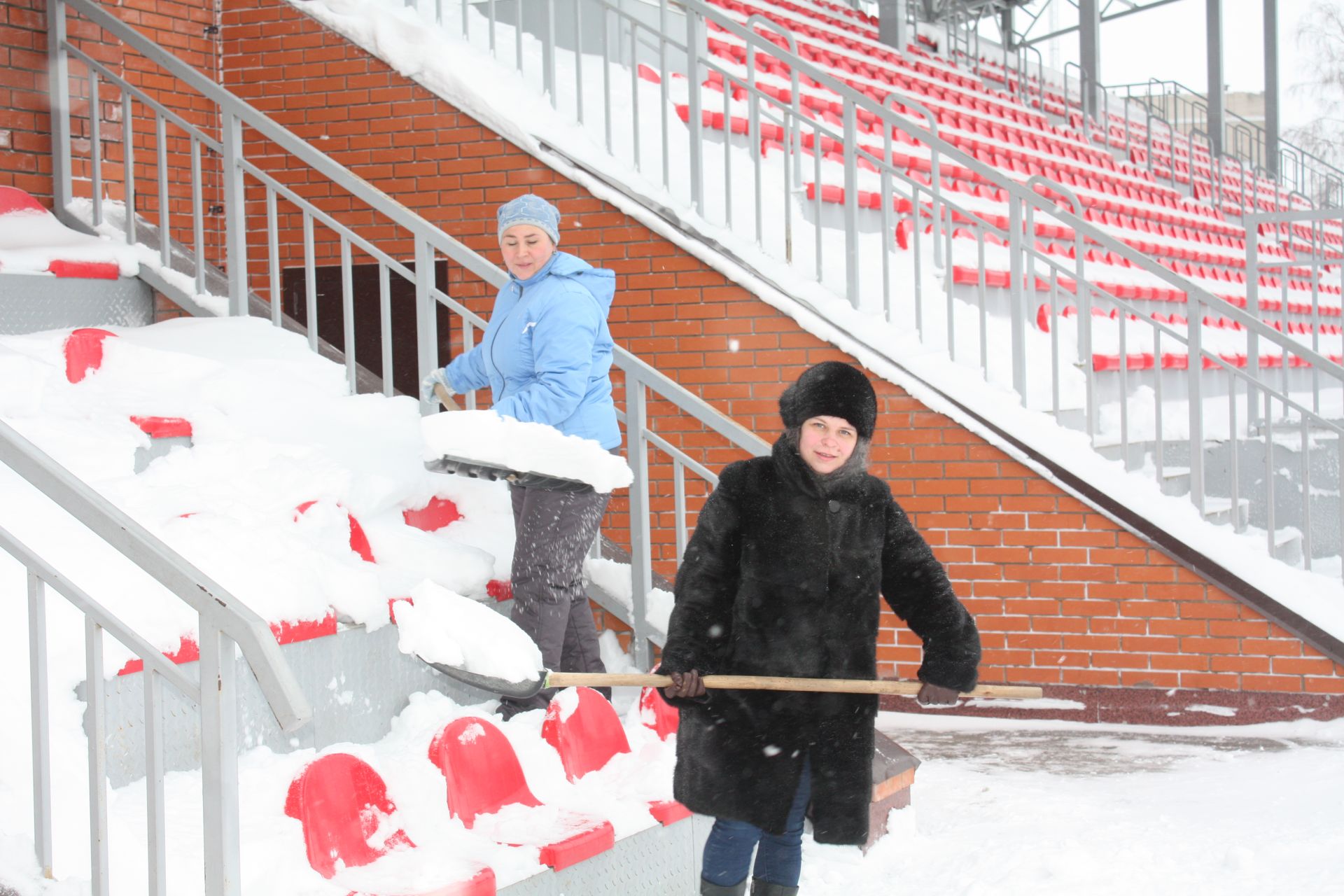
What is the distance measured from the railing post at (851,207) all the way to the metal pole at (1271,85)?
1279 cm

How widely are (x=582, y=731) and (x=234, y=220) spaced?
8.53ft

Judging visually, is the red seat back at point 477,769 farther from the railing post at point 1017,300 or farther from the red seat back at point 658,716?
the railing post at point 1017,300

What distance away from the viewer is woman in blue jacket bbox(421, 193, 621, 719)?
Result: 11.9ft

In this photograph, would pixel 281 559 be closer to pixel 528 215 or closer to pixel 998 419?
pixel 528 215

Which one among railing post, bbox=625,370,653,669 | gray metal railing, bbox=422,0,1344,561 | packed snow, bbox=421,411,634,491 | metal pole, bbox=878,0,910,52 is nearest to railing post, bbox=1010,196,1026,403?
gray metal railing, bbox=422,0,1344,561

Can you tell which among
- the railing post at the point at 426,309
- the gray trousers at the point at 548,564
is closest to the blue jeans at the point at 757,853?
the gray trousers at the point at 548,564

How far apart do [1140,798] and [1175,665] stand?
1249 millimetres

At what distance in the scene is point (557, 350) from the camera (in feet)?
11.9

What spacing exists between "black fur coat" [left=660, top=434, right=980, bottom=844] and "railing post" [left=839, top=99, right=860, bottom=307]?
2.93m

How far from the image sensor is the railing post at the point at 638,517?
4.20 meters

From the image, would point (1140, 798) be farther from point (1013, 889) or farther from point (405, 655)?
point (405, 655)

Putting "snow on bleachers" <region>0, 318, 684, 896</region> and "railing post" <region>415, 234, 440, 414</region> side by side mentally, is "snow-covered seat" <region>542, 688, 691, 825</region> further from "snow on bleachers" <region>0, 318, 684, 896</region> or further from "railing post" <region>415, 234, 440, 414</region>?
"railing post" <region>415, 234, 440, 414</region>

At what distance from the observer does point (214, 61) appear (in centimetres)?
643

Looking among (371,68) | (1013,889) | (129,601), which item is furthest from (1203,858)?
(371,68)
